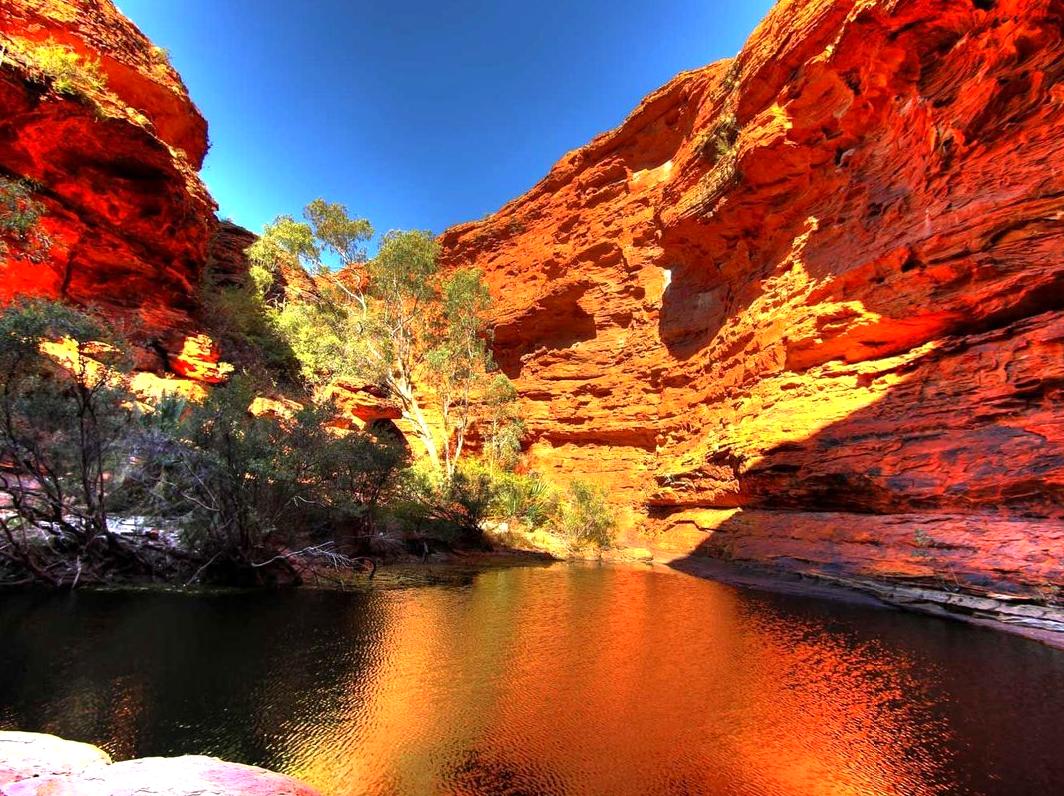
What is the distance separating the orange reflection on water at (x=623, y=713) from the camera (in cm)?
289

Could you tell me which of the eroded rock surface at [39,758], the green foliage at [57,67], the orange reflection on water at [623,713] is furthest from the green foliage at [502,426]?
the eroded rock surface at [39,758]

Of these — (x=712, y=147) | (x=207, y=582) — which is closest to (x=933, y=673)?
(x=207, y=582)

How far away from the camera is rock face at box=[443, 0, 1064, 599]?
8.73 meters

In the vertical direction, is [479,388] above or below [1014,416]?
above

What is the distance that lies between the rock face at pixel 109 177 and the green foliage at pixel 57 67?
0.27 feet

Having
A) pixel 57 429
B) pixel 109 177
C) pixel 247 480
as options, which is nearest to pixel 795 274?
pixel 247 480

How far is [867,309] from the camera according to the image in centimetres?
1173

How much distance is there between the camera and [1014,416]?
8805mm

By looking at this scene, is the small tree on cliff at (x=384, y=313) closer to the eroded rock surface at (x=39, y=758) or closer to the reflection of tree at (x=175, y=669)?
the reflection of tree at (x=175, y=669)

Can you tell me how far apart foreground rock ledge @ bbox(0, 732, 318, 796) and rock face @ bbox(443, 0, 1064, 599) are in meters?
9.38

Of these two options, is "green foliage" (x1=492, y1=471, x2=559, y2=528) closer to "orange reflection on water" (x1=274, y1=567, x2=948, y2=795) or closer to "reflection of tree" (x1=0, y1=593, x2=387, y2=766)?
"reflection of tree" (x1=0, y1=593, x2=387, y2=766)

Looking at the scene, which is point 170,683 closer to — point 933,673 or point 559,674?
point 559,674

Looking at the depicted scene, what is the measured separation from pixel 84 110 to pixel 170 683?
61.9ft

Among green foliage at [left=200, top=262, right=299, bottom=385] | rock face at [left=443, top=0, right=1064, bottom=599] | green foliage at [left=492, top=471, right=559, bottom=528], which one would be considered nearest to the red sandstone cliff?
rock face at [left=443, top=0, right=1064, bottom=599]
